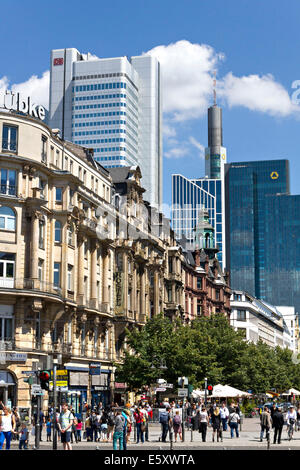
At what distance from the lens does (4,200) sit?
52.8m

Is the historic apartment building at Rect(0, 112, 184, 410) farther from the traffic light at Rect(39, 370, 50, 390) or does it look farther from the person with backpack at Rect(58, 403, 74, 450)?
the person with backpack at Rect(58, 403, 74, 450)

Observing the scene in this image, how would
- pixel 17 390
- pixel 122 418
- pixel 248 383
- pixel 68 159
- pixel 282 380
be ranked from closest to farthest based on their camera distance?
pixel 122 418
pixel 17 390
pixel 68 159
pixel 248 383
pixel 282 380

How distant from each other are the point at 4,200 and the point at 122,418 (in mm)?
28039

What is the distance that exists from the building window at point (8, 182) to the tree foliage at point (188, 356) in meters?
19.6

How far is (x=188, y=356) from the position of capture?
63625mm

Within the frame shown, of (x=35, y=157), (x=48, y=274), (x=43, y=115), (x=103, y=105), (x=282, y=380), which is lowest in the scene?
(x=282, y=380)

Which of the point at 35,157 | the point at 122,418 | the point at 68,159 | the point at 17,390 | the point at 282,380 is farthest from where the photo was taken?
the point at 282,380

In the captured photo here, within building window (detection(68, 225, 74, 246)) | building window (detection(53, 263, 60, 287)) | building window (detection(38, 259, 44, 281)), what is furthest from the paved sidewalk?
building window (detection(68, 225, 74, 246))

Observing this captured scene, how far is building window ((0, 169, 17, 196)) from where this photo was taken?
174 feet

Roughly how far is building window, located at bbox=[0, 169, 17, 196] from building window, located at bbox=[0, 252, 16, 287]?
4686mm

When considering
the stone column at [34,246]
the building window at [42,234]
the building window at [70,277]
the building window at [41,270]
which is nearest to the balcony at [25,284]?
the stone column at [34,246]

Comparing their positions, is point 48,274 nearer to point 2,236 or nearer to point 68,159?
point 2,236

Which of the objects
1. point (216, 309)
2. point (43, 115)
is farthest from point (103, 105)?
point (43, 115)

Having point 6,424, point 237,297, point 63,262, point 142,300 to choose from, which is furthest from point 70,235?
point 237,297
